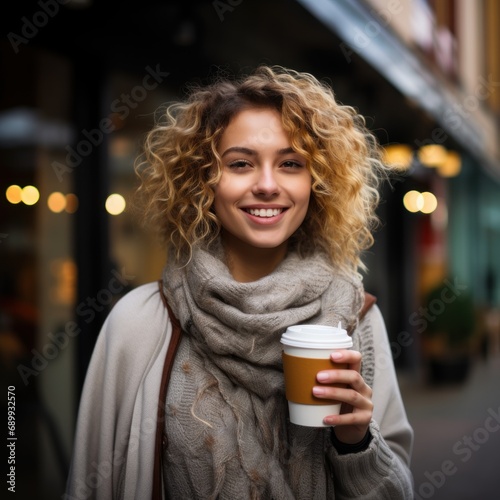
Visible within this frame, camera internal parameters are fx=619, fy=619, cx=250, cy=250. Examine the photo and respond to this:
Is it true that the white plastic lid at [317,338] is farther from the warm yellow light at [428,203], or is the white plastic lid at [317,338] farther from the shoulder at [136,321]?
the warm yellow light at [428,203]

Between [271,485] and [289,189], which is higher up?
[289,189]

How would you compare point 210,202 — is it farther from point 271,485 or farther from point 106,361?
point 271,485

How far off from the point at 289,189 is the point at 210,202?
25cm

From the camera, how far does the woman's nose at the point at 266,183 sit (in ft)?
5.89

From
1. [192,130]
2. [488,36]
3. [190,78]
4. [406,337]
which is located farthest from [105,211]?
[488,36]

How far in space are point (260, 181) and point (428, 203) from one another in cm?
1123

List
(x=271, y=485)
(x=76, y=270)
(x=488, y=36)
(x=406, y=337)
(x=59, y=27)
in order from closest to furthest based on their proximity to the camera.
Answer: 1. (x=271, y=485)
2. (x=59, y=27)
3. (x=76, y=270)
4. (x=406, y=337)
5. (x=488, y=36)

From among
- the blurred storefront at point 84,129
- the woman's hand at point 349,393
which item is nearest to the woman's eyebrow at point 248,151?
the woman's hand at point 349,393

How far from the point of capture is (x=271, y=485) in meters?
1.75

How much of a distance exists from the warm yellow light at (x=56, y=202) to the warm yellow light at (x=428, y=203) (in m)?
8.86

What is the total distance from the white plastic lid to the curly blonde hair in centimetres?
50

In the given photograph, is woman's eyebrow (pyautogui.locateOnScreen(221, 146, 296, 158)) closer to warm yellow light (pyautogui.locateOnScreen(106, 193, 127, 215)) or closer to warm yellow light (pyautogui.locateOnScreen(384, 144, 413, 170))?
warm yellow light (pyautogui.locateOnScreen(106, 193, 127, 215))

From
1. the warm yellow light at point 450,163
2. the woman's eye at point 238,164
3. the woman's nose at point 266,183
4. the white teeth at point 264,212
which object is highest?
the warm yellow light at point 450,163

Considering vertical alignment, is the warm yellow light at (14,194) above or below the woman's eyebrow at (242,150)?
above
